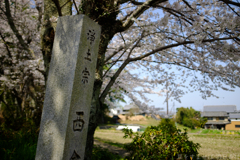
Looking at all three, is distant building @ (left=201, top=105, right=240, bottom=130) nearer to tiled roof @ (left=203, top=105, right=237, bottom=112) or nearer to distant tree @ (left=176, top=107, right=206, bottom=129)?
tiled roof @ (left=203, top=105, right=237, bottom=112)

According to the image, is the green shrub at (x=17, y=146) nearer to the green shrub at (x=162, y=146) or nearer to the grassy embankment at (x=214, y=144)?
the green shrub at (x=162, y=146)

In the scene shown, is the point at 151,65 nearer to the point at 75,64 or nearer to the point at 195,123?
the point at 75,64

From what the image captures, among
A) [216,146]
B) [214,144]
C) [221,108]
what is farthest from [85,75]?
[221,108]

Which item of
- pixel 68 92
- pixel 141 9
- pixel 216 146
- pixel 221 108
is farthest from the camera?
pixel 221 108

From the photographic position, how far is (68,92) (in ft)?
7.50

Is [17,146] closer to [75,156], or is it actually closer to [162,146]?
[75,156]

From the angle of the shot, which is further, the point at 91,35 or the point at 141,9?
the point at 141,9

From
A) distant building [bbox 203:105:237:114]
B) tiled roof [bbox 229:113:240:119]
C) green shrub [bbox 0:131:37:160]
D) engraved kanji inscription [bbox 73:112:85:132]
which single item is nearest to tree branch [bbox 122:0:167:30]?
engraved kanji inscription [bbox 73:112:85:132]

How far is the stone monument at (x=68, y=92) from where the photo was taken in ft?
7.32

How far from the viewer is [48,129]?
7.66 ft

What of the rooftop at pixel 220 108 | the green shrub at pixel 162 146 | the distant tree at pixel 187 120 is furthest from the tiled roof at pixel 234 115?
the green shrub at pixel 162 146

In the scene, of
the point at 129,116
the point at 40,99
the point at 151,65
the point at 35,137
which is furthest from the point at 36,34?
the point at 129,116

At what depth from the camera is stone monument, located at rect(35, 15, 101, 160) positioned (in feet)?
7.32

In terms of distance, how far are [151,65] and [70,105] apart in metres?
5.24
